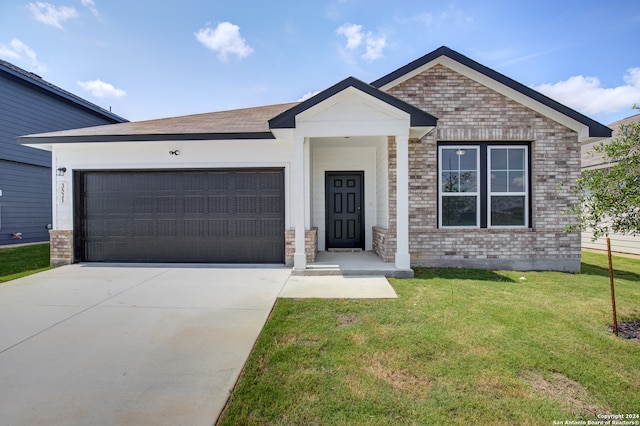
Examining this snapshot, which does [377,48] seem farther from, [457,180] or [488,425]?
[488,425]

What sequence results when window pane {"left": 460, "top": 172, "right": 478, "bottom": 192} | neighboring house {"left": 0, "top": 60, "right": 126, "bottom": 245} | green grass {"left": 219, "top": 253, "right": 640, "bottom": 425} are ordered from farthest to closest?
neighboring house {"left": 0, "top": 60, "right": 126, "bottom": 245} → window pane {"left": 460, "top": 172, "right": 478, "bottom": 192} → green grass {"left": 219, "top": 253, "right": 640, "bottom": 425}

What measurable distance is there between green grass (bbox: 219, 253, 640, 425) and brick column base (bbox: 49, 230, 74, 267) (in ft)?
19.7

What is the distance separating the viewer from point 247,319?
3.82 m

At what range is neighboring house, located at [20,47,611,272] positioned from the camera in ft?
22.3

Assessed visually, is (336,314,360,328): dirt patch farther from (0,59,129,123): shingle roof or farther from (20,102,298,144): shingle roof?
(0,59,129,123): shingle roof

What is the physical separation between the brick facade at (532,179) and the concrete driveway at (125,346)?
366 cm

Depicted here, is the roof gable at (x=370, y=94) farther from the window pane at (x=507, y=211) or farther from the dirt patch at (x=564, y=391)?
the dirt patch at (x=564, y=391)

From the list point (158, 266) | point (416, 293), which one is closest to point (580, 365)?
point (416, 293)

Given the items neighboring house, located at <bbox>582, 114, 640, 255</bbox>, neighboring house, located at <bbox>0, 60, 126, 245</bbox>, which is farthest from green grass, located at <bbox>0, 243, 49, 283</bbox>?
neighboring house, located at <bbox>582, 114, 640, 255</bbox>

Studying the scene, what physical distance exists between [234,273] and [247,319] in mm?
2576

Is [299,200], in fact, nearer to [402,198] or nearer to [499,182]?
[402,198]

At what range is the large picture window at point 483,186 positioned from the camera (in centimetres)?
692

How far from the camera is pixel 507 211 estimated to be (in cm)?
698

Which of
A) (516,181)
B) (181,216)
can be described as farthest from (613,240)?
(181,216)
